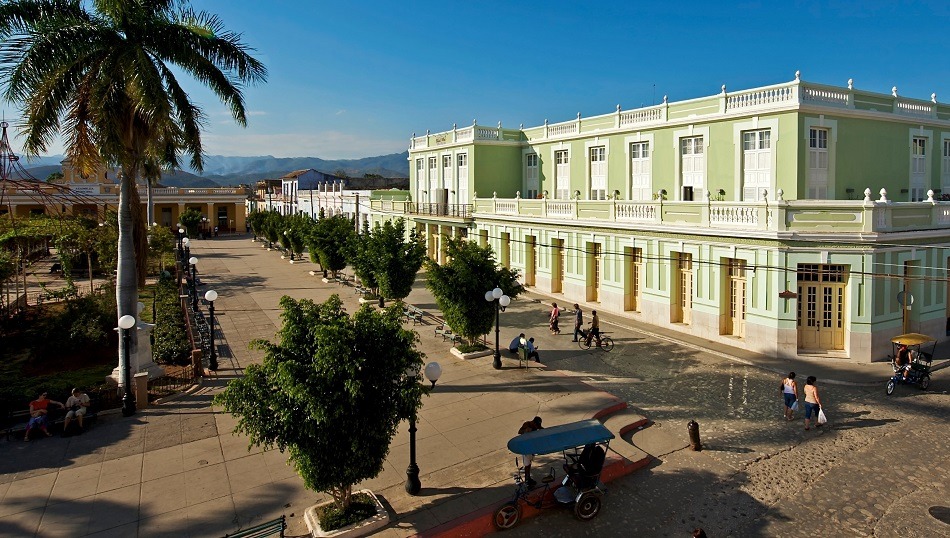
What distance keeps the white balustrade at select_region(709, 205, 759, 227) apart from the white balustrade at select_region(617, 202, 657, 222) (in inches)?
111

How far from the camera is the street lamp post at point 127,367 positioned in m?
14.3

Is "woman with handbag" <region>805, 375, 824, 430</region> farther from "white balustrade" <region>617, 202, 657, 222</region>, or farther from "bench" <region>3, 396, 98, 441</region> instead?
"bench" <region>3, 396, 98, 441</region>

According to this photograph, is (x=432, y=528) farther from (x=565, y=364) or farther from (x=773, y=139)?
(x=773, y=139)

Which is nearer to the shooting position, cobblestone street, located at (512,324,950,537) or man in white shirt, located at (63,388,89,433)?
cobblestone street, located at (512,324,950,537)

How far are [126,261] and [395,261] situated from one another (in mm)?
10369

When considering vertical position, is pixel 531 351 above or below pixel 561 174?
below

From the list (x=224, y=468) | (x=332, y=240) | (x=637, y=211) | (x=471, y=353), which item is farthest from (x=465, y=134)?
(x=224, y=468)

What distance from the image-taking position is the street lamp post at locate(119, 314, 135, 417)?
14289mm

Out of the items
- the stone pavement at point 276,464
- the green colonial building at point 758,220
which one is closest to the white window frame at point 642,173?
the green colonial building at point 758,220

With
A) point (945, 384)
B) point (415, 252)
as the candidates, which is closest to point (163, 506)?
point (415, 252)

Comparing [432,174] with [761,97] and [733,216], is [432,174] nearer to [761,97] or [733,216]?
[761,97]

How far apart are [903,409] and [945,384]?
3.15 meters

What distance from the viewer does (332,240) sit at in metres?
32.9

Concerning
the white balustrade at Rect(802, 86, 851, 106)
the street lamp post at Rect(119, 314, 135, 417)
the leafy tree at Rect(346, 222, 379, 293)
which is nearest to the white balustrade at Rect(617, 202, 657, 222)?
the white balustrade at Rect(802, 86, 851, 106)
